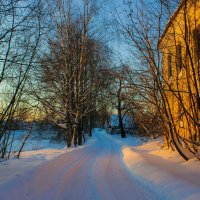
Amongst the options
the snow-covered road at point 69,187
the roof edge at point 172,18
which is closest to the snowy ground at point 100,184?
the snow-covered road at point 69,187

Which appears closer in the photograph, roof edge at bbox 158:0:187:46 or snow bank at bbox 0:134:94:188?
snow bank at bbox 0:134:94:188

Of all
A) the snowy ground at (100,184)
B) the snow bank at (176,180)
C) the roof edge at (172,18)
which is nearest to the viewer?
the snow bank at (176,180)

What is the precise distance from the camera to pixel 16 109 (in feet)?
35.8

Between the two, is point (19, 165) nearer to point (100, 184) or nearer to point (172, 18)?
point (100, 184)

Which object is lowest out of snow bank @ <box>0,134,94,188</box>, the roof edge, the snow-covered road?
the snow-covered road

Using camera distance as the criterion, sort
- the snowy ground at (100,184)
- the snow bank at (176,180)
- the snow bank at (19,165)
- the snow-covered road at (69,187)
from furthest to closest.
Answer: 1. the snow bank at (19,165)
2. the snow-covered road at (69,187)
3. the snowy ground at (100,184)
4. the snow bank at (176,180)

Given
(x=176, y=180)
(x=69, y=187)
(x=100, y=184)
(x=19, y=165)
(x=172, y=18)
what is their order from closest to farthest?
(x=176, y=180) < (x=69, y=187) < (x=100, y=184) < (x=172, y=18) < (x=19, y=165)

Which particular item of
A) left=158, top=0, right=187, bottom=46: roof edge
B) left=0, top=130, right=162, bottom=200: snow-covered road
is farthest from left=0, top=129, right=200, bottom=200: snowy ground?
left=158, top=0, right=187, bottom=46: roof edge

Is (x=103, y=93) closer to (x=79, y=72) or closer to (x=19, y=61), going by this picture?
(x=79, y=72)

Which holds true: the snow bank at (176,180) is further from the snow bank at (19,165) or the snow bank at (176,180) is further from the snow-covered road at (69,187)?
the snow bank at (19,165)

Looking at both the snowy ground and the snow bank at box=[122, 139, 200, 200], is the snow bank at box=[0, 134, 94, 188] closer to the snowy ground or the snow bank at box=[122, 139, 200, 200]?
the snowy ground

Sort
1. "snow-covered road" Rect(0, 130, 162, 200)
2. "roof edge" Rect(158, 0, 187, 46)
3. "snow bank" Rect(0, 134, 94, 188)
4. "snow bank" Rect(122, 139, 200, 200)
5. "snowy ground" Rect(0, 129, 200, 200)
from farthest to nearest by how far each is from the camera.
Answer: "roof edge" Rect(158, 0, 187, 46)
"snow bank" Rect(0, 134, 94, 188)
"snow-covered road" Rect(0, 130, 162, 200)
"snowy ground" Rect(0, 129, 200, 200)
"snow bank" Rect(122, 139, 200, 200)

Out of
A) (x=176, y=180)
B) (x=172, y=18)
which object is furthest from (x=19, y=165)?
(x=172, y=18)

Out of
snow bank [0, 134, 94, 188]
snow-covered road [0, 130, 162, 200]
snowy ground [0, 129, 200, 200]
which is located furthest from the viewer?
snow bank [0, 134, 94, 188]
